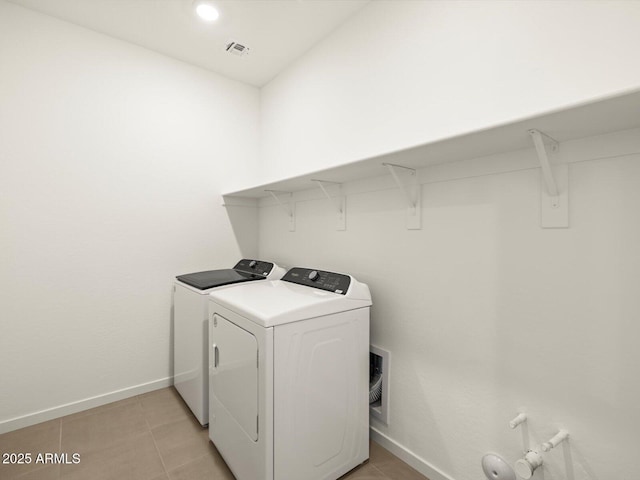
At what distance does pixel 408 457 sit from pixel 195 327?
1.47 metres

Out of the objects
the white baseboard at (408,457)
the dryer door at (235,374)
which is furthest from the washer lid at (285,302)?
the white baseboard at (408,457)

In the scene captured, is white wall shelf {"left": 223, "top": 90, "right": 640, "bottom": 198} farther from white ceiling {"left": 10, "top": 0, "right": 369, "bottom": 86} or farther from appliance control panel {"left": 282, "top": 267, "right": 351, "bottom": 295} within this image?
white ceiling {"left": 10, "top": 0, "right": 369, "bottom": 86}

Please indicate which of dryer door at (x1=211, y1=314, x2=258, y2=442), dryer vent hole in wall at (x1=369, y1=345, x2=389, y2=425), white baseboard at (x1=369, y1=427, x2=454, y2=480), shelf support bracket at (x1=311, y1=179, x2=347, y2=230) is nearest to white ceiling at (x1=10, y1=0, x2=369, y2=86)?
shelf support bracket at (x1=311, y1=179, x2=347, y2=230)

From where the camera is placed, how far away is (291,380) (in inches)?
50.4

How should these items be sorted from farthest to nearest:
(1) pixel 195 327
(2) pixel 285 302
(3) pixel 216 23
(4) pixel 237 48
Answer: (4) pixel 237 48, (3) pixel 216 23, (1) pixel 195 327, (2) pixel 285 302

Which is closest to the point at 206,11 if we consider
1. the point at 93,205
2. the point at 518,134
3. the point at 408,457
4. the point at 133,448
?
the point at 93,205

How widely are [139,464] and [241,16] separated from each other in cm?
278

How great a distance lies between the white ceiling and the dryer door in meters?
1.98

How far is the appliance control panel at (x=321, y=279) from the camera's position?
5.25ft

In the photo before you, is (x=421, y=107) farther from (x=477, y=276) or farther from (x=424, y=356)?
(x=424, y=356)

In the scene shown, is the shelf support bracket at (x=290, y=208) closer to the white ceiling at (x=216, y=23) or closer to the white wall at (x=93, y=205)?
the white wall at (x=93, y=205)

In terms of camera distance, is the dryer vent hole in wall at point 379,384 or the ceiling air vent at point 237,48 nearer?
the dryer vent hole in wall at point 379,384

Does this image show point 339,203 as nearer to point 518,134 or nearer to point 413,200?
point 413,200

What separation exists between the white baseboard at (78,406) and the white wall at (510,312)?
70.7 inches
